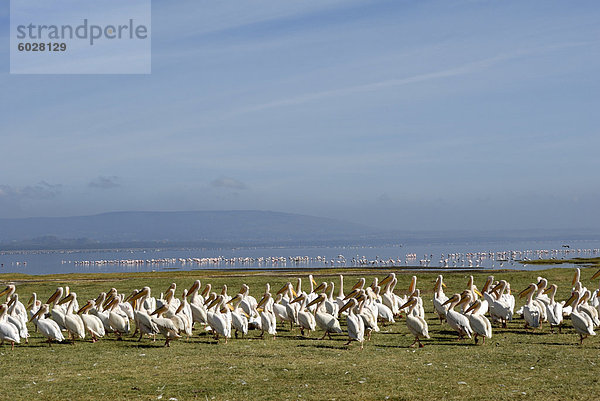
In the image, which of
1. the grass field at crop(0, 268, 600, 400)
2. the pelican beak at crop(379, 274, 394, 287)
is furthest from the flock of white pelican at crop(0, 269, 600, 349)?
the pelican beak at crop(379, 274, 394, 287)

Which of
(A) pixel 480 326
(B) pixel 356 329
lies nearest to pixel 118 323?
(B) pixel 356 329

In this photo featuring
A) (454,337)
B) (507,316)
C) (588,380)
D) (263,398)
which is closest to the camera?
(263,398)

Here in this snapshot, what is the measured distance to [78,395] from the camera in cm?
1217

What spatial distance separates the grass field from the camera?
12.2 m

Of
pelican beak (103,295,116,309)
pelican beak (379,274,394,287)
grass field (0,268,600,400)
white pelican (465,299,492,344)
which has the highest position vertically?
pelican beak (379,274,394,287)

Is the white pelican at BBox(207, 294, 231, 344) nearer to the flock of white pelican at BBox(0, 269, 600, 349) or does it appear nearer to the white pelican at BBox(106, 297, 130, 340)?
the flock of white pelican at BBox(0, 269, 600, 349)

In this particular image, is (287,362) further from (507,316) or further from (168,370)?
(507,316)

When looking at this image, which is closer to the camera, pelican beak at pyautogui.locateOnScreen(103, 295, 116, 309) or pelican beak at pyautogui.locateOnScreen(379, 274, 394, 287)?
pelican beak at pyautogui.locateOnScreen(103, 295, 116, 309)

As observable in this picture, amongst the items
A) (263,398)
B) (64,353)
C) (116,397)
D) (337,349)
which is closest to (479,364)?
(337,349)

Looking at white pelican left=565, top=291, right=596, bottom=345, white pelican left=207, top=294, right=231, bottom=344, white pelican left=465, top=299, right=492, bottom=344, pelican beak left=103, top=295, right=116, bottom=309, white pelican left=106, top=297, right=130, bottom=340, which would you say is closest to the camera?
white pelican left=565, top=291, right=596, bottom=345

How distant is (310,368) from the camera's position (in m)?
14.5

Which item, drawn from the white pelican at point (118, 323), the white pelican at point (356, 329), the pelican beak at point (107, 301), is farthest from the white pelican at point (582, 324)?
the pelican beak at point (107, 301)

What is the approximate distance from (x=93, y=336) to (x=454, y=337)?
34.7 ft

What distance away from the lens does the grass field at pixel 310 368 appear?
1224 cm
